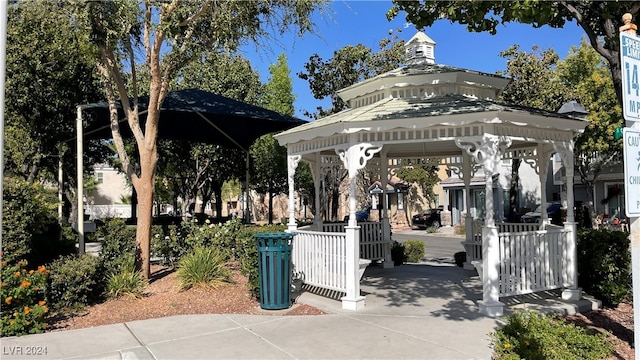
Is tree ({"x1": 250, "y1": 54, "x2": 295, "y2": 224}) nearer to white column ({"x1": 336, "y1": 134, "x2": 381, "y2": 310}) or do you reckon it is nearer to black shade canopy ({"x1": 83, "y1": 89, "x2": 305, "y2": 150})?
black shade canopy ({"x1": 83, "y1": 89, "x2": 305, "y2": 150})

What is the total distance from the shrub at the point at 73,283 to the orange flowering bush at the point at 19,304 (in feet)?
2.46

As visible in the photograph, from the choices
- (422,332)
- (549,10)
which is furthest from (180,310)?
(549,10)

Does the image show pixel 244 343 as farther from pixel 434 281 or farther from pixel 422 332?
pixel 434 281

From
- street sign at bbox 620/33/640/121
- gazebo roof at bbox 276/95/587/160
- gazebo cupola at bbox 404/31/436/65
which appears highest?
gazebo cupola at bbox 404/31/436/65

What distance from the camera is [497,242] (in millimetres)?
7238

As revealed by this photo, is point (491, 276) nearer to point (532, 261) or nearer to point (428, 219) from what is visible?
point (532, 261)

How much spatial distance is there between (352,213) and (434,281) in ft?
9.79

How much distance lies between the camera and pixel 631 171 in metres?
3.26

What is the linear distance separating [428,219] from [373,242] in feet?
78.5

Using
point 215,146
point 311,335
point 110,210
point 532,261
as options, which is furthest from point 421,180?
point 110,210

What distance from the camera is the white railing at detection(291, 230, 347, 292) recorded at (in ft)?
25.8

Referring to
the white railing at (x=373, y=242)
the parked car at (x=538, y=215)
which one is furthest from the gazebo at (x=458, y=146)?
the parked car at (x=538, y=215)

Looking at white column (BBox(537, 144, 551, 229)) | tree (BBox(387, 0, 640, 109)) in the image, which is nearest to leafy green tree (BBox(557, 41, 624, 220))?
white column (BBox(537, 144, 551, 229))

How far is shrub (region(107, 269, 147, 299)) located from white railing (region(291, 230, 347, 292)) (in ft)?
9.21
